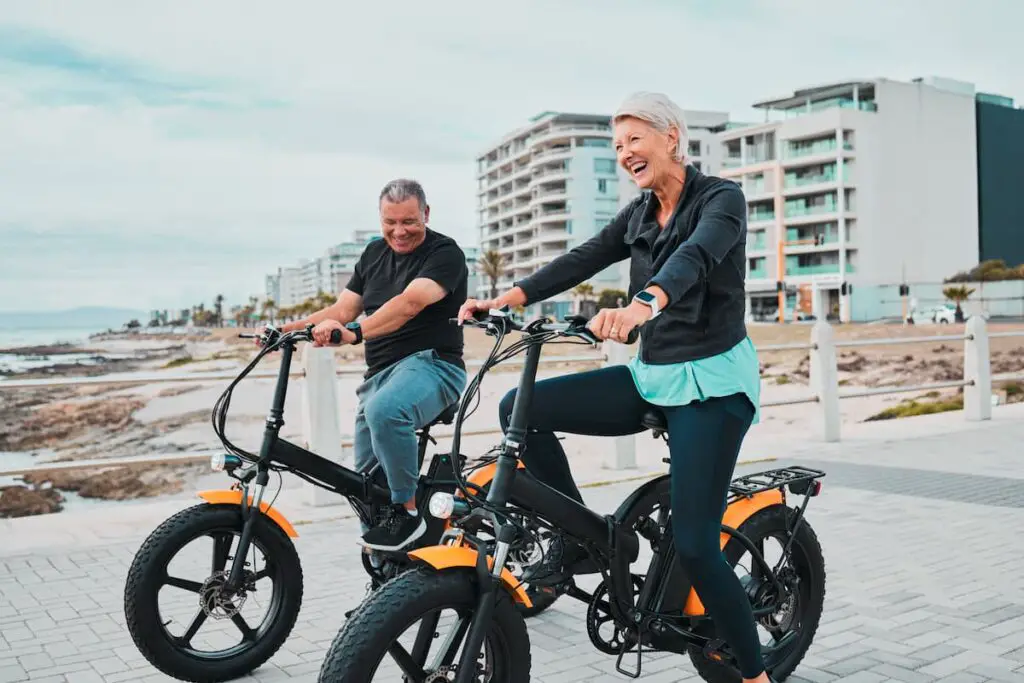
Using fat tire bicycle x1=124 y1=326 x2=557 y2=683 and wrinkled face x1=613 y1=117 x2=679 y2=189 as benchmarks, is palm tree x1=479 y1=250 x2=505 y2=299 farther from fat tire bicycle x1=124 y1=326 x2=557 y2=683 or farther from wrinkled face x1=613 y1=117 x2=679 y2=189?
wrinkled face x1=613 y1=117 x2=679 y2=189

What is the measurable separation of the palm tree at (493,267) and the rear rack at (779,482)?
113m

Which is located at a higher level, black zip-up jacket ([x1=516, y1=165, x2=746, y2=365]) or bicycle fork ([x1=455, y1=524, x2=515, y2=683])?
black zip-up jacket ([x1=516, y1=165, x2=746, y2=365])

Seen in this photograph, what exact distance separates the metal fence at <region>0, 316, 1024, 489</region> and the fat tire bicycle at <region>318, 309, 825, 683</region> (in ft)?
5.55

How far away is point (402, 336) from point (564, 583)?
162cm

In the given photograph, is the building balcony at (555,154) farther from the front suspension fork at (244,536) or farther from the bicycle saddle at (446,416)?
the front suspension fork at (244,536)

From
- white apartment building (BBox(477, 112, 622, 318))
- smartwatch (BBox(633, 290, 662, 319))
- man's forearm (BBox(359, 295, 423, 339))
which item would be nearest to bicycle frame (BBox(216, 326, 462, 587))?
man's forearm (BBox(359, 295, 423, 339))

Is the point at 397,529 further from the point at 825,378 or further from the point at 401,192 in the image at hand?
the point at 825,378

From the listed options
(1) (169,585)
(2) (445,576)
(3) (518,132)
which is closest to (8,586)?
(1) (169,585)

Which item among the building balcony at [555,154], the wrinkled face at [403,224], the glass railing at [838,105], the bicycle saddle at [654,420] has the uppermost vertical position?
the building balcony at [555,154]

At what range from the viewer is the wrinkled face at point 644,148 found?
3.05 metres

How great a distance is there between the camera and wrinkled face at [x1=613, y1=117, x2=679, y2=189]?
3053 millimetres

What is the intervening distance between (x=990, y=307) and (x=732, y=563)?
6864 cm

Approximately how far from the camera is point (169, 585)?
3777 mm

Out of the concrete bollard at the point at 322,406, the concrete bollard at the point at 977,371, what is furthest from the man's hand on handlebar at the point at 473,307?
the concrete bollard at the point at 977,371
